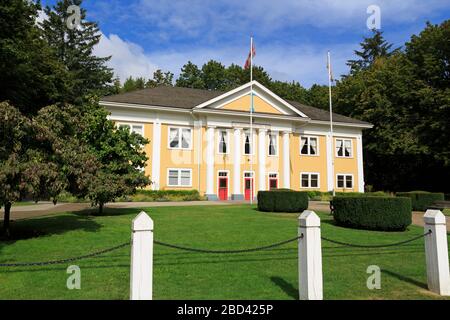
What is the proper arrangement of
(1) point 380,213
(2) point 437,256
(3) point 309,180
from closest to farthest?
(2) point 437,256 < (1) point 380,213 < (3) point 309,180

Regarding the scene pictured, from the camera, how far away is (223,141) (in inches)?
1503

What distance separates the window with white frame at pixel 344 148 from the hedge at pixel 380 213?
29.4 metres

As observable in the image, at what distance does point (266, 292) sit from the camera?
Answer: 6.97 meters

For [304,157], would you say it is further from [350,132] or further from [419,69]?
[419,69]

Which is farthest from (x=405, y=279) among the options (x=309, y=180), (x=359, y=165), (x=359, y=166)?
(x=359, y=165)

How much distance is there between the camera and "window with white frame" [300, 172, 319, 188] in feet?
Result: 138

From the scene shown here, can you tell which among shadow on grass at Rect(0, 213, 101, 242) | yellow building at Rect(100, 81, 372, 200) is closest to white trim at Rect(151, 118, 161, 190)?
yellow building at Rect(100, 81, 372, 200)

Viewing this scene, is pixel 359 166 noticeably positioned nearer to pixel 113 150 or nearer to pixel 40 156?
pixel 113 150

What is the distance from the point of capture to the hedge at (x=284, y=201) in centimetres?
2172

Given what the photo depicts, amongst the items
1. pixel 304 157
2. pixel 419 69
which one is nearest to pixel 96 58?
pixel 304 157

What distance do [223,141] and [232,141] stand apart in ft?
3.02

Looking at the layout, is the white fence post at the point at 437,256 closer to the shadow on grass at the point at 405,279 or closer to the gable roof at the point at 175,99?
the shadow on grass at the point at 405,279

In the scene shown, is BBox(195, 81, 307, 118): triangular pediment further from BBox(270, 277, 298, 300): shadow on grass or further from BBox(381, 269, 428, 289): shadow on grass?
BBox(270, 277, 298, 300): shadow on grass
